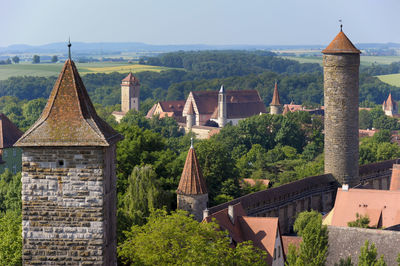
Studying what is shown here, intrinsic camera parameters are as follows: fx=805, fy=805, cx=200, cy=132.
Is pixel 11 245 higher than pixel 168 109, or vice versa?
pixel 11 245

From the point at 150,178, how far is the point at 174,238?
14.6m

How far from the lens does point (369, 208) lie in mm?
44156

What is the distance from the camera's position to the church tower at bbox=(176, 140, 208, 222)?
39.5m

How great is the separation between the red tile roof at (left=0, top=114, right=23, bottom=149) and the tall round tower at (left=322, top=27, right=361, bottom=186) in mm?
32523

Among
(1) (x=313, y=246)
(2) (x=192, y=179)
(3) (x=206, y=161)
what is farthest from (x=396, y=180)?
(1) (x=313, y=246)

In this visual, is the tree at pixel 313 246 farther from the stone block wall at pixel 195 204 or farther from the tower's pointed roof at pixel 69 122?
the tower's pointed roof at pixel 69 122

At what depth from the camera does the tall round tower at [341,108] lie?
180 ft

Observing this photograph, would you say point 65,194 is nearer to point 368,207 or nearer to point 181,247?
point 181,247

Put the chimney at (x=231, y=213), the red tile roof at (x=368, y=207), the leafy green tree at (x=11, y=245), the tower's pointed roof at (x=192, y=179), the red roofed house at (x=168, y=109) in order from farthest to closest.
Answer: the red roofed house at (x=168, y=109), the red tile roof at (x=368, y=207), the tower's pointed roof at (x=192, y=179), the chimney at (x=231, y=213), the leafy green tree at (x=11, y=245)

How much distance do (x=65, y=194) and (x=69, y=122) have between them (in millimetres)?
1787

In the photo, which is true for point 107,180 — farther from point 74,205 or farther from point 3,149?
point 3,149

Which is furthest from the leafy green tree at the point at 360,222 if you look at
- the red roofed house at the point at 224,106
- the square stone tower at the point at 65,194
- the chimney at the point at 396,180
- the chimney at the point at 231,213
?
the red roofed house at the point at 224,106

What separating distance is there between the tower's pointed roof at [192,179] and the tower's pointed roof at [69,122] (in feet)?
64.1

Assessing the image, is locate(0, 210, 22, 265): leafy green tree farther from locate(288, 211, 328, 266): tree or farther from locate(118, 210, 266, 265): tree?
locate(288, 211, 328, 266): tree
